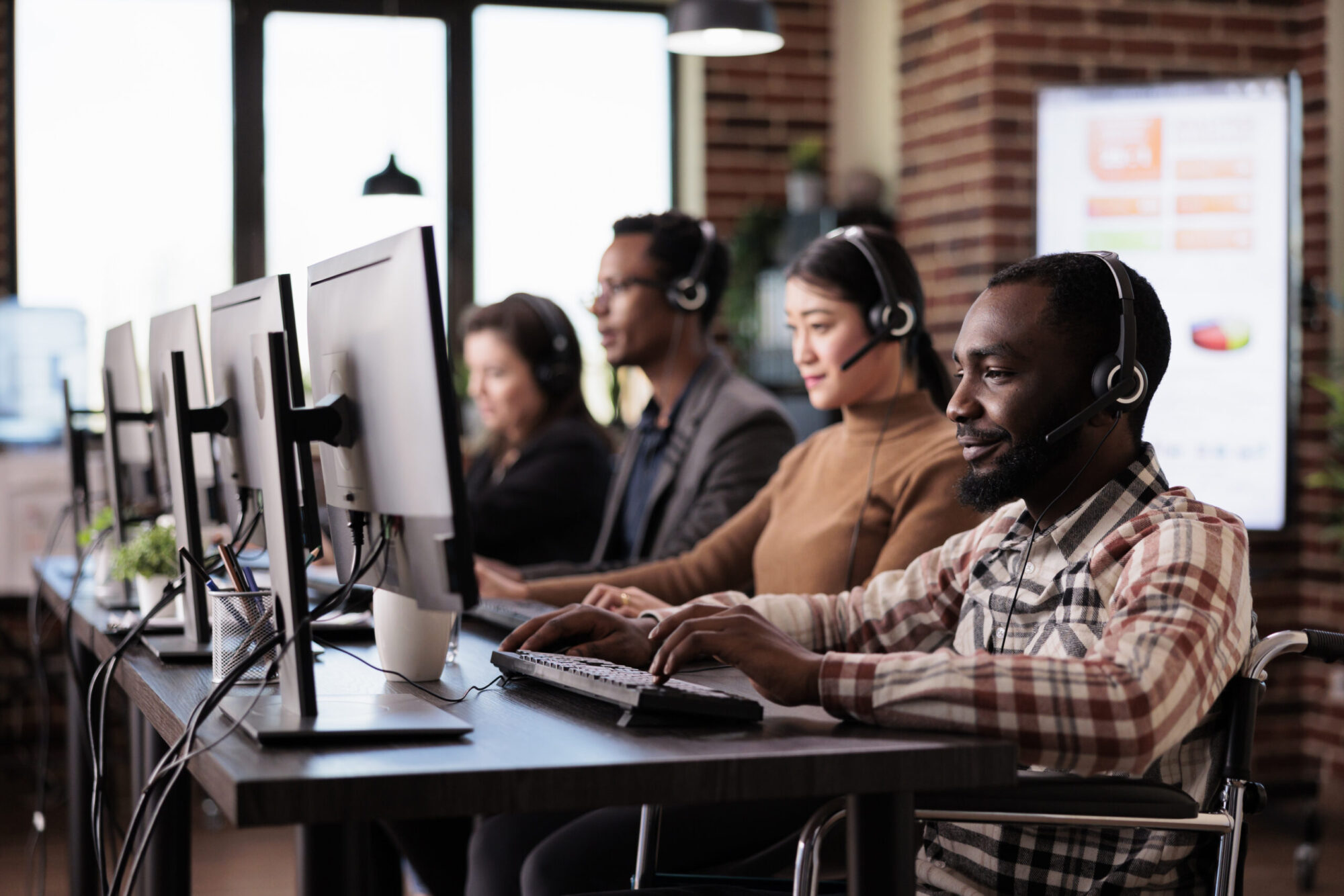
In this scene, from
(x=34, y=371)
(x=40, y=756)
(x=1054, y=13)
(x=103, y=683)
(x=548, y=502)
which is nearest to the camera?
(x=103, y=683)

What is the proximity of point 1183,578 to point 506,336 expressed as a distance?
2151 mm

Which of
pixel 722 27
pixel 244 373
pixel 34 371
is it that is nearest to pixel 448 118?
pixel 34 371

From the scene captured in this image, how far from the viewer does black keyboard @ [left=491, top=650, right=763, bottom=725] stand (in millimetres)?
1152

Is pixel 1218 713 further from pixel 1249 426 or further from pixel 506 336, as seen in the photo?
pixel 1249 426

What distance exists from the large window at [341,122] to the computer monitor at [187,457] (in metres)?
2.88

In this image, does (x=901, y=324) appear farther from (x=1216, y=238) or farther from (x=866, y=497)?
(x=1216, y=238)

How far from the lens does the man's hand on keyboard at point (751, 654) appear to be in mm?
1170

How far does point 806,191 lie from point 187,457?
335 cm

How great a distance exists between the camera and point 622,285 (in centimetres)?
279

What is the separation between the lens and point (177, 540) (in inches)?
66.2

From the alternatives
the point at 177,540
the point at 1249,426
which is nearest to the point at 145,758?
the point at 177,540

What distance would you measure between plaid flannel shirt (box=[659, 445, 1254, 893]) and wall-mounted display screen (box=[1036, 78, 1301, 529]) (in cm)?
226

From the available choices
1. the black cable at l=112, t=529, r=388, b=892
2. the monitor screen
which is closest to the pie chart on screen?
the black cable at l=112, t=529, r=388, b=892

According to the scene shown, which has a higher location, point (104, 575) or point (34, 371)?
point (34, 371)
